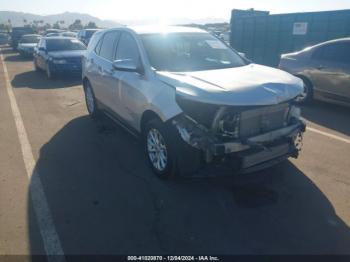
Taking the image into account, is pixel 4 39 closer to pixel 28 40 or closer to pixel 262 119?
pixel 28 40

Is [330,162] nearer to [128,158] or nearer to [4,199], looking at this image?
[128,158]

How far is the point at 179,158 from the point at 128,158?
4.73 feet

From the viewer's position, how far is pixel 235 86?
383 centimetres

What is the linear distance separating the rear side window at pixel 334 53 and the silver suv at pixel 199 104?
3274mm

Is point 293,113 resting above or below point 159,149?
above

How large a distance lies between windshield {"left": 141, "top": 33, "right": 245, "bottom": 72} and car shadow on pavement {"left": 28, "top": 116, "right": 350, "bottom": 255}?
1523 mm

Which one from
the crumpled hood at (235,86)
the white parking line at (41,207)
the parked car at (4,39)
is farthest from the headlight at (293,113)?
the parked car at (4,39)

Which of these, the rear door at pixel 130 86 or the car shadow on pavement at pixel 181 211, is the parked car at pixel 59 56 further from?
the car shadow on pavement at pixel 181 211

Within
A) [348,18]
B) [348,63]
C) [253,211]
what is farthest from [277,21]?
[253,211]

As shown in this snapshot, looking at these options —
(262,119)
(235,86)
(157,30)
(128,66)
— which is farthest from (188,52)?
(262,119)

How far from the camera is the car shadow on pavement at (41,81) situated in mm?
11859

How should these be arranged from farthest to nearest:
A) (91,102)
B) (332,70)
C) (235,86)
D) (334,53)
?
(334,53) < (332,70) < (91,102) < (235,86)

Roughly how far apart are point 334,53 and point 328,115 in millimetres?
1419

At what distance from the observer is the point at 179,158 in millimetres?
4012
